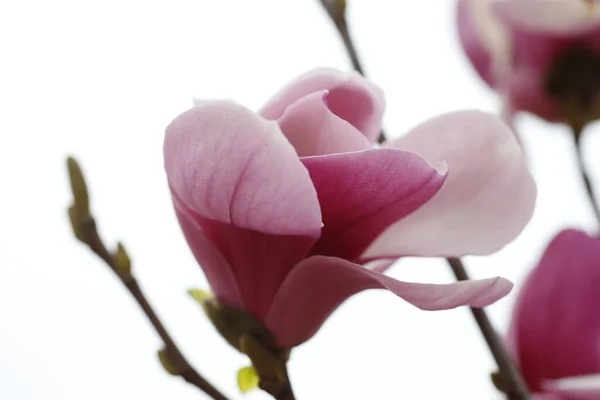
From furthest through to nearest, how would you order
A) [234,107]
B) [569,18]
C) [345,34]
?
1. [569,18]
2. [345,34]
3. [234,107]

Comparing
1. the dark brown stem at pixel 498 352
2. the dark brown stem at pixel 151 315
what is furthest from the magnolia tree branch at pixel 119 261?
the dark brown stem at pixel 498 352

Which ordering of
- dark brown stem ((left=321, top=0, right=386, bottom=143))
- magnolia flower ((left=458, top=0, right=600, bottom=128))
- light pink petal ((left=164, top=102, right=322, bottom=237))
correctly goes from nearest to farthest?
light pink petal ((left=164, top=102, right=322, bottom=237)) → dark brown stem ((left=321, top=0, right=386, bottom=143)) → magnolia flower ((left=458, top=0, right=600, bottom=128))

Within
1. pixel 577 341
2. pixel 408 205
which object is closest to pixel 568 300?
pixel 577 341

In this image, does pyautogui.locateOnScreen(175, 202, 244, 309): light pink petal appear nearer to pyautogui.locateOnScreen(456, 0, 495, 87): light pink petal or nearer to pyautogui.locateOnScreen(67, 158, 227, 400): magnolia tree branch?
pyautogui.locateOnScreen(67, 158, 227, 400): magnolia tree branch

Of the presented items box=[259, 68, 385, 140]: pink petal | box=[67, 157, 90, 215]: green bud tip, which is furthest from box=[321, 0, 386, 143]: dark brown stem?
box=[67, 157, 90, 215]: green bud tip

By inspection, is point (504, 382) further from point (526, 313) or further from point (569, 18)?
point (569, 18)

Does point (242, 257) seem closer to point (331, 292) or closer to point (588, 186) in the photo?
point (331, 292)
